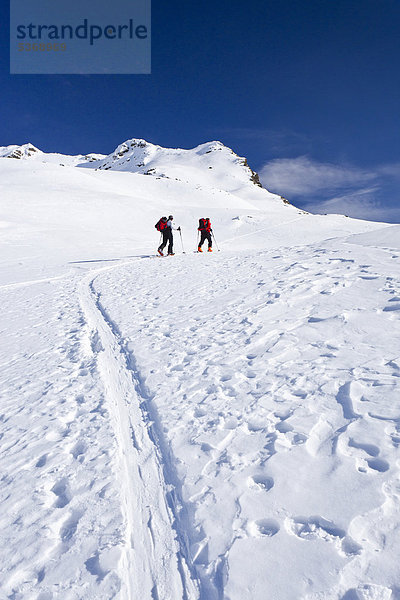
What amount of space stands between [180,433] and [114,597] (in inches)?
55.5

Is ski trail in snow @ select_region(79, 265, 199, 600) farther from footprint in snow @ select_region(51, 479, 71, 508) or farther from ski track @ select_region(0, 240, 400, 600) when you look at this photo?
footprint in snow @ select_region(51, 479, 71, 508)

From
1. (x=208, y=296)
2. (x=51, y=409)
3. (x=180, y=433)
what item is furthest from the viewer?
(x=208, y=296)

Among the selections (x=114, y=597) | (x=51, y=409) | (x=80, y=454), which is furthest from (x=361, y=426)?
(x=51, y=409)

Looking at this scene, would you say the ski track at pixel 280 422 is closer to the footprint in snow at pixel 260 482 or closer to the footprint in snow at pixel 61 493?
the footprint in snow at pixel 260 482

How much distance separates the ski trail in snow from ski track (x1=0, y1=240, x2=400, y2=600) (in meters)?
0.01

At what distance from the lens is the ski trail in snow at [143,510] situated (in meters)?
2.02

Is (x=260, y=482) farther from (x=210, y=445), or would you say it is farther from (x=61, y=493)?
(x=61, y=493)

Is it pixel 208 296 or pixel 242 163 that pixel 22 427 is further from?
pixel 242 163

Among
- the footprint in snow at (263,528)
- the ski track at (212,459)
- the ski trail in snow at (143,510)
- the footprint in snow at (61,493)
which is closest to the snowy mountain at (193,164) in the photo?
the ski track at (212,459)

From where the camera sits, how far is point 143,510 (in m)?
2.49

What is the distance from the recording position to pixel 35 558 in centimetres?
214

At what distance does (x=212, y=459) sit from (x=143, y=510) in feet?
2.18

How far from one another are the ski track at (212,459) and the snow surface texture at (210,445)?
1 cm

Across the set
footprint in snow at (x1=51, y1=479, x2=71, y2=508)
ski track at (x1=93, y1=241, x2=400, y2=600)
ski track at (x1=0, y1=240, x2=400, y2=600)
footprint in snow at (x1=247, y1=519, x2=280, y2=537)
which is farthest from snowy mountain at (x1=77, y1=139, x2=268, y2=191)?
footprint in snow at (x1=247, y1=519, x2=280, y2=537)
